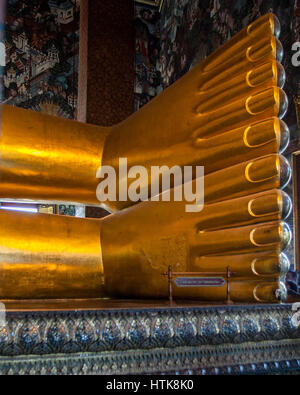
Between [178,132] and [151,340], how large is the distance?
52 centimetres

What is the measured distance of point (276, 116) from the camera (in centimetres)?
91

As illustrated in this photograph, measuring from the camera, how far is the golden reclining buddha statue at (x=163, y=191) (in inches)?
35.2

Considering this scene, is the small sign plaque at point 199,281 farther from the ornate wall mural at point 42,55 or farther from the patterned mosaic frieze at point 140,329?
the ornate wall mural at point 42,55

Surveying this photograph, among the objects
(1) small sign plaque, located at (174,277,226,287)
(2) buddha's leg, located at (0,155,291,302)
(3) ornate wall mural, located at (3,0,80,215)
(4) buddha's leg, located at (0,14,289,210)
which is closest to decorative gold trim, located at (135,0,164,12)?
(3) ornate wall mural, located at (3,0,80,215)

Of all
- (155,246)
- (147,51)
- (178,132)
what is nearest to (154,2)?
(147,51)

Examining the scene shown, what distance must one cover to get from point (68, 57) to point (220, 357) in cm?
517

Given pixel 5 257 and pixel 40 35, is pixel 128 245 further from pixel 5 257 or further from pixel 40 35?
pixel 40 35

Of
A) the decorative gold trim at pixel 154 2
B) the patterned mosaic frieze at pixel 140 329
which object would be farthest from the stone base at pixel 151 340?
the decorative gold trim at pixel 154 2

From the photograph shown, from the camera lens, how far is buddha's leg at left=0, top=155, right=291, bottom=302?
0.88m

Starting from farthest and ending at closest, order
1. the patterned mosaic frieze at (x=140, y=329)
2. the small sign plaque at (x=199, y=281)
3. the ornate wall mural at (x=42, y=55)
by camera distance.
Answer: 1. the ornate wall mural at (x=42, y=55)
2. the small sign plaque at (x=199, y=281)
3. the patterned mosaic frieze at (x=140, y=329)

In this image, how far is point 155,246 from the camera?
1055mm

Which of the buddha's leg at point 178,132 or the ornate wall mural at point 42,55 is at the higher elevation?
the ornate wall mural at point 42,55

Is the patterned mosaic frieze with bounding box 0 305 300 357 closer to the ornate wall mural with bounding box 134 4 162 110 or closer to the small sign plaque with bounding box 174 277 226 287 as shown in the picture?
the small sign plaque with bounding box 174 277 226 287
